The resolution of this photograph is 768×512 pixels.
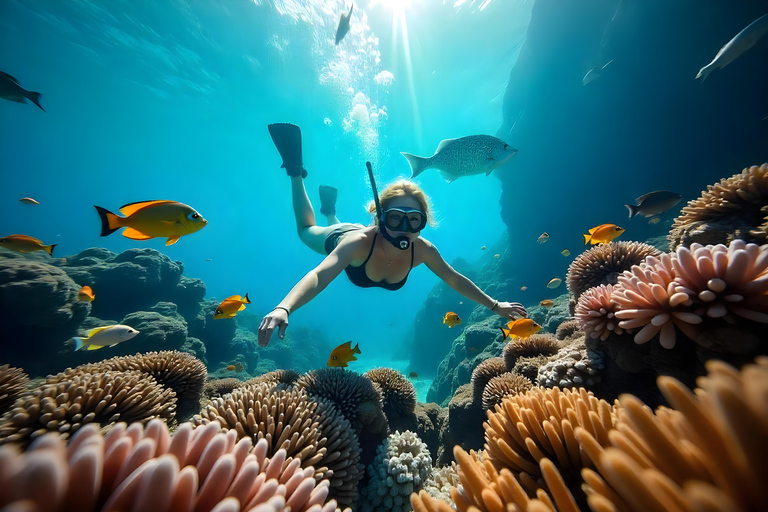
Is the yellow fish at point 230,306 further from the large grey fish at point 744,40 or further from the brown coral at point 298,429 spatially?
the large grey fish at point 744,40

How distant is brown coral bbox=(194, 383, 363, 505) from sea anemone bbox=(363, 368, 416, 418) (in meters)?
1.38

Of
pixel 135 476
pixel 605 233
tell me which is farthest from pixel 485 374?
pixel 135 476

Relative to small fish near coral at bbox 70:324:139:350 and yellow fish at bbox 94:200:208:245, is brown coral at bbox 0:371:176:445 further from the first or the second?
small fish near coral at bbox 70:324:139:350

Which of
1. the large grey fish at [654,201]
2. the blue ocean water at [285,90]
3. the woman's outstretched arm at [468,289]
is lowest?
the woman's outstretched arm at [468,289]

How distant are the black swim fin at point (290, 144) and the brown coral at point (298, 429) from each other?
20.1 feet

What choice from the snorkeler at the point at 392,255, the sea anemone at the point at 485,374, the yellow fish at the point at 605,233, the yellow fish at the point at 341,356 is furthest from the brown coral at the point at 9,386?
the yellow fish at the point at 605,233

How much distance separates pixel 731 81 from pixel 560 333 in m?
20.0

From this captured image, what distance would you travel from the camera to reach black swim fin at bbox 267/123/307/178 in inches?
278

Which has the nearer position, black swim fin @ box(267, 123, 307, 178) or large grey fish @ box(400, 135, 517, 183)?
large grey fish @ box(400, 135, 517, 183)

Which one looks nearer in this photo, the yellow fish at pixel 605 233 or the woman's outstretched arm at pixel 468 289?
the woman's outstretched arm at pixel 468 289

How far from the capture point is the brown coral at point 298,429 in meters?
1.80

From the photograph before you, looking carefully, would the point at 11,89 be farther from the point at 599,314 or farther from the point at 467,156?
the point at 599,314

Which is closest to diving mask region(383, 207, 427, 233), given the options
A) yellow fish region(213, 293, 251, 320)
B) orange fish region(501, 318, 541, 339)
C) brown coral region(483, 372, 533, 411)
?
orange fish region(501, 318, 541, 339)

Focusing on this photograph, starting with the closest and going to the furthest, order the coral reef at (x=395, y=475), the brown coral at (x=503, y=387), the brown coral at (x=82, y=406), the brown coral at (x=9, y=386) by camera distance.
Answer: the brown coral at (x=82, y=406)
the coral reef at (x=395, y=475)
the brown coral at (x=9, y=386)
the brown coral at (x=503, y=387)
